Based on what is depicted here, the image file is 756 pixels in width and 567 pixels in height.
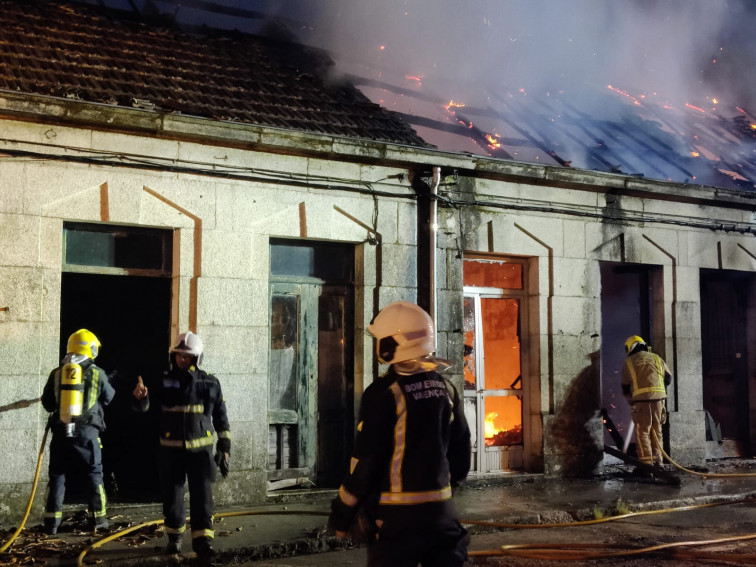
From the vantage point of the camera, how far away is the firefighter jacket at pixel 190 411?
7.08m

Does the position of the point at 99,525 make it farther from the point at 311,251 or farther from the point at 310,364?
the point at 311,251

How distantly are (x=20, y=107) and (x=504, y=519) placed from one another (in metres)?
6.46

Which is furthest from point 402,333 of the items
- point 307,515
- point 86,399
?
point 307,515

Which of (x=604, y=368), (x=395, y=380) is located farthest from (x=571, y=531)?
(x=604, y=368)

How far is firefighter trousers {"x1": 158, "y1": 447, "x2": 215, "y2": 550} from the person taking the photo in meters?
7.01

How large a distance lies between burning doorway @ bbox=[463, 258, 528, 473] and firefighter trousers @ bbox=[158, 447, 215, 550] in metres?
5.45

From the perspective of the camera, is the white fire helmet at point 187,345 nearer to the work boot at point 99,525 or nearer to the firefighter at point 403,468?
the work boot at point 99,525

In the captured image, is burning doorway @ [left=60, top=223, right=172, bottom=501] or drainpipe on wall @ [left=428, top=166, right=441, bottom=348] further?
drainpipe on wall @ [left=428, top=166, right=441, bottom=348]

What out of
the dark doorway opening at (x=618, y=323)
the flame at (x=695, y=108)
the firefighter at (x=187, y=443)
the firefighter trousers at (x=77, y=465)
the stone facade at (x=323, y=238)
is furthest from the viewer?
the flame at (x=695, y=108)

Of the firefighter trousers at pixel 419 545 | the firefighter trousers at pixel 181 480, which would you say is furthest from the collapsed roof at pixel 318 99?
the firefighter trousers at pixel 419 545

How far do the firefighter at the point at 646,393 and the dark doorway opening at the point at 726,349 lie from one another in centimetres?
247

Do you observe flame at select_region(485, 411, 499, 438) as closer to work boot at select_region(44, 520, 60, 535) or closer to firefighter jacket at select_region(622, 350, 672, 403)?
firefighter jacket at select_region(622, 350, 672, 403)

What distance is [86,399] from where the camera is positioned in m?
8.09

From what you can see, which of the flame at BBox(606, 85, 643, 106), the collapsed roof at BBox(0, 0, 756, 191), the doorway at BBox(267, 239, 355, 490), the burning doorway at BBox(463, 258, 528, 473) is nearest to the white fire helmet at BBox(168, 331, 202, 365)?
the doorway at BBox(267, 239, 355, 490)
